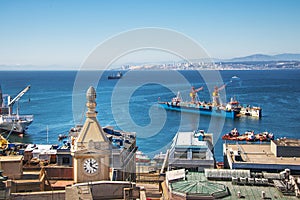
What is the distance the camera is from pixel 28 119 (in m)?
63.2

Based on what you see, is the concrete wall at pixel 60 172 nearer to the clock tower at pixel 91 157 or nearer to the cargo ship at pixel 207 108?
the clock tower at pixel 91 157

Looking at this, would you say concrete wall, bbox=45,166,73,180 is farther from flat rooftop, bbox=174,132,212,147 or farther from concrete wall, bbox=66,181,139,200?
flat rooftop, bbox=174,132,212,147

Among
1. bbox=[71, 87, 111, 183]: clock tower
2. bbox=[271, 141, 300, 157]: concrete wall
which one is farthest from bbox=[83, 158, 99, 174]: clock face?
bbox=[271, 141, 300, 157]: concrete wall

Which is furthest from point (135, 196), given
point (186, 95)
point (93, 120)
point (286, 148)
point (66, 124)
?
point (186, 95)

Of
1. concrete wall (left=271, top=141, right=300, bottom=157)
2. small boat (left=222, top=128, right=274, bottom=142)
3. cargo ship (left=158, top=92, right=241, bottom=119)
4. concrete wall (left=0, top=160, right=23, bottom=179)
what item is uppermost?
concrete wall (left=0, top=160, right=23, bottom=179)

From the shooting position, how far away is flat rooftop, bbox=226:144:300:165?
70.9ft

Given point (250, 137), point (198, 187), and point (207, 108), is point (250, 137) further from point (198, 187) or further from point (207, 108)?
point (198, 187)

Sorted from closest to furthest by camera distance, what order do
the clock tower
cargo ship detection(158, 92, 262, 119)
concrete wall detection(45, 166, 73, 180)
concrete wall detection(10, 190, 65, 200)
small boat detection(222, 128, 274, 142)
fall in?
1. concrete wall detection(10, 190, 65, 200)
2. the clock tower
3. concrete wall detection(45, 166, 73, 180)
4. small boat detection(222, 128, 274, 142)
5. cargo ship detection(158, 92, 262, 119)

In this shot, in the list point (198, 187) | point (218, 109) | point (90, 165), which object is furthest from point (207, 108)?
point (90, 165)

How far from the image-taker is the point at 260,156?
2323 centimetres

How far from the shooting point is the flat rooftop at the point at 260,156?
21609 mm

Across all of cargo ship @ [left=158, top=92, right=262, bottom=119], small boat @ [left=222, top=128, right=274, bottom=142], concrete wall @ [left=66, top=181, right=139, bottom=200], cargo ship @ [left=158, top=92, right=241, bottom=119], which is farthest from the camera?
cargo ship @ [left=158, top=92, right=241, bottom=119]

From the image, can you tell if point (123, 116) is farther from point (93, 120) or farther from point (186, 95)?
point (93, 120)

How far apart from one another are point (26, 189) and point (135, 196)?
326 cm
